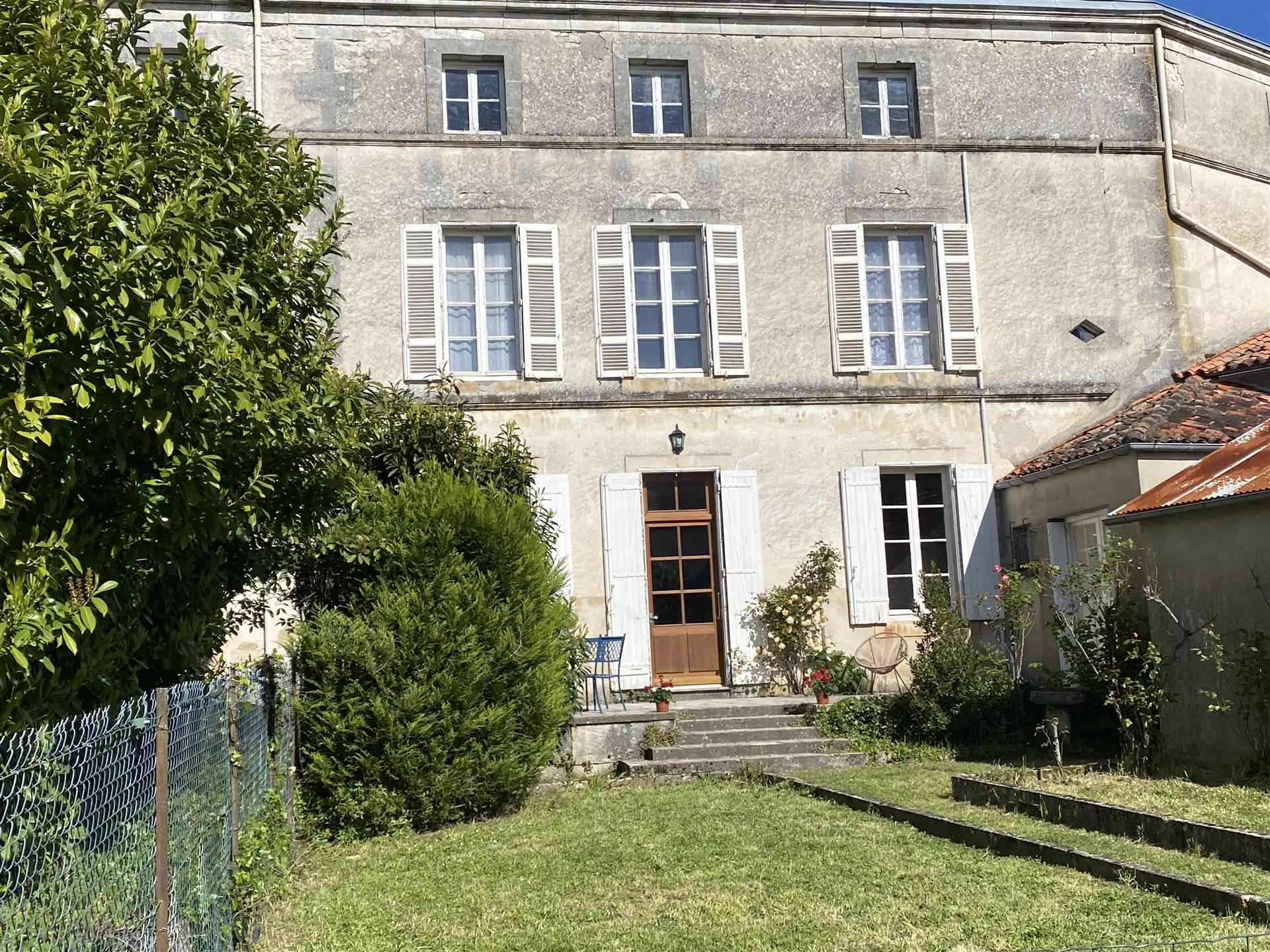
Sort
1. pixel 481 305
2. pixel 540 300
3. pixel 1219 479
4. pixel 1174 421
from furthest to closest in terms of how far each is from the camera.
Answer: pixel 481 305 → pixel 540 300 → pixel 1174 421 → pixel 1219 479

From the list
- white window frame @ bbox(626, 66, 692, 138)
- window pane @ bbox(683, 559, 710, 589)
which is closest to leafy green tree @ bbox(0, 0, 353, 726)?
window pane @ bbox(683, 559, 710, 589)

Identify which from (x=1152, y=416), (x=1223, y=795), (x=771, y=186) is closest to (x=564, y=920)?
(x=1223, y=795)

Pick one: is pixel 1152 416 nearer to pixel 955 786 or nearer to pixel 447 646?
pixel 955 786

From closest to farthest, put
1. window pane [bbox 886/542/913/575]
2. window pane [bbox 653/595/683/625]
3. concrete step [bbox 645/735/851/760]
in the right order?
1. concrete step [bbox 645/735/851/760]
2. window pane [bbox 653/595/683/625]
3. window pane [bbox 886/542/913/575]

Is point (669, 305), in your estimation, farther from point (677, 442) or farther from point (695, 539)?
point (695, 539)

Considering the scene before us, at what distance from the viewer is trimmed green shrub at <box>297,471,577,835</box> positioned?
843 centimetres

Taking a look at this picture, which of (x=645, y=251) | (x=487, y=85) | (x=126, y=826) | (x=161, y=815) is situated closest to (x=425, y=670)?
(x=161, y=815)

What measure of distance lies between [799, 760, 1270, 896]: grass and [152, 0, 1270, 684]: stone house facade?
296 centimetres

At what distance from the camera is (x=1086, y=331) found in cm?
1371

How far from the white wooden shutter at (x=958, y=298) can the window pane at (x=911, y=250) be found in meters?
0.24

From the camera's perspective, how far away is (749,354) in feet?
43.3

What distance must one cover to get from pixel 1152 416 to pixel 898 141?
420 cm

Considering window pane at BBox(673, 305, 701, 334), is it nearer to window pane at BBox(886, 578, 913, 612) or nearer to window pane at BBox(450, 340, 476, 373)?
window pane at BBox(450, 340, 476, 373)

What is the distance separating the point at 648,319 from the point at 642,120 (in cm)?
220
